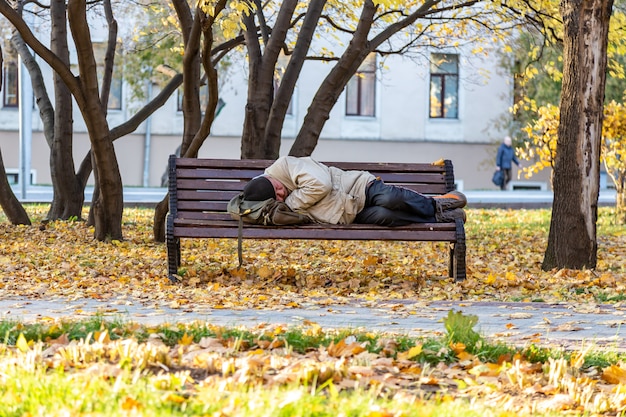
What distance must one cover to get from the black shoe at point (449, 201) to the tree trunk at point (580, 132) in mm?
972

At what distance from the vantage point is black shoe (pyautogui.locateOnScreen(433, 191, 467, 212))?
934cm

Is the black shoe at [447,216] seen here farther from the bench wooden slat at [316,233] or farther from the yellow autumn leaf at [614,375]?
the yellow autumn leaf at [614,375]

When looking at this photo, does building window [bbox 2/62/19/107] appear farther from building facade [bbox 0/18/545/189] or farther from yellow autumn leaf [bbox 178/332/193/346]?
yellow autumn leaf [bbox 178/332/193/346]

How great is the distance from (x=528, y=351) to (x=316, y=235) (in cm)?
390

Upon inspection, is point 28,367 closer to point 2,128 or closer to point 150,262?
point 150,262

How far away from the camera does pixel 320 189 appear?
8930mm

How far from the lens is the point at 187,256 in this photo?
11500mm

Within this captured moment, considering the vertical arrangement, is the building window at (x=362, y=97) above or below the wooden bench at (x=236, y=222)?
above

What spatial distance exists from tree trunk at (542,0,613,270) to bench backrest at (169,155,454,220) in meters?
1.04

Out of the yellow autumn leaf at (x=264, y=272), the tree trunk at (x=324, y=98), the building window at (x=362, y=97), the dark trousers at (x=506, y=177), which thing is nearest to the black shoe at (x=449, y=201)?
the yellow autumn leaf at (x=264, y=272)

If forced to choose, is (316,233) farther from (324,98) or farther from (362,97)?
(362,97)

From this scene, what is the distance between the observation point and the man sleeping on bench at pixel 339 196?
8.99m

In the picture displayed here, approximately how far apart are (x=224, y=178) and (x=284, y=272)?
3.34ft

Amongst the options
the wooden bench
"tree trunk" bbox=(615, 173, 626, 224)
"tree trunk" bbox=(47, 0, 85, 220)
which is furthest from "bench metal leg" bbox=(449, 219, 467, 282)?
"tree trunk" bbox=(615, 173, 626, 224)
